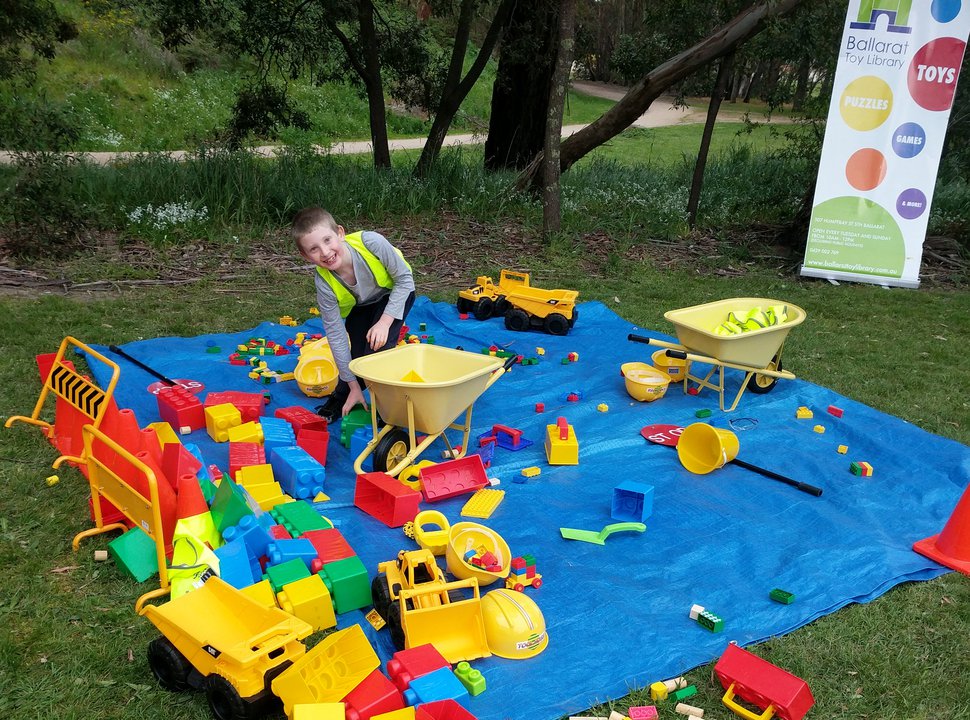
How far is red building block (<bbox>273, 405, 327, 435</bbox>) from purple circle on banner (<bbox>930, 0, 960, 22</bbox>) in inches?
304

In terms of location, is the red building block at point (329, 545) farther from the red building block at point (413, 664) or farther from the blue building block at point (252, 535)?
the red building block at point (413, 664)

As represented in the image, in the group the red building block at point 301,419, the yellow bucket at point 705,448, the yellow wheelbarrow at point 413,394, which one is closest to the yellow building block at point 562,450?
the yellow wheelbarrow at point 413,394

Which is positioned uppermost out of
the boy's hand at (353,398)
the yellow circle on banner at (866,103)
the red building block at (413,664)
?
the yellow circle on banner at (866,103)

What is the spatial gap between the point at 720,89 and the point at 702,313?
17.2 ft

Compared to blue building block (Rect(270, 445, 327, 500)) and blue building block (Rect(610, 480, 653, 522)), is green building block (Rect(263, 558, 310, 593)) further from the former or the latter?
blue building block (Rect(610, 480, 653, 522))

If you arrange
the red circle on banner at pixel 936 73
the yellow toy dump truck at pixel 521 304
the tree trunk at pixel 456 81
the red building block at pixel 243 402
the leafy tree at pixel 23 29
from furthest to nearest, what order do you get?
the tree trunk at pixel 456 81
the leafy tree at pixel 23 29
the red circle on banner at pixel 936 73
the yellow toy dump truck at pixel 521 304
the red building block at pixel 243 402

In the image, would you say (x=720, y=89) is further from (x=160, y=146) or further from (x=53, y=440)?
(x=160, y=146)

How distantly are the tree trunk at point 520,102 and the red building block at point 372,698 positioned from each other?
9.83 meters

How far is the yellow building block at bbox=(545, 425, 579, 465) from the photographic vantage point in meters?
4.09

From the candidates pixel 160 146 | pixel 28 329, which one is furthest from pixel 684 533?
pixel 160 146

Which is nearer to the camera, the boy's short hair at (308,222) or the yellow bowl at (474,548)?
the yellow bowl at (474,548)

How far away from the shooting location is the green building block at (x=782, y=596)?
2.97m

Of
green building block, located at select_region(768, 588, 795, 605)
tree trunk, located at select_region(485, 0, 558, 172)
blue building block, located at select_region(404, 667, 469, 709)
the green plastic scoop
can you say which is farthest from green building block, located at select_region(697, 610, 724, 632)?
tree trunk, located at select_region(485, 0, 558, 172)

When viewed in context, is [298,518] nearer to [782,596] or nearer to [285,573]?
[285,573]
